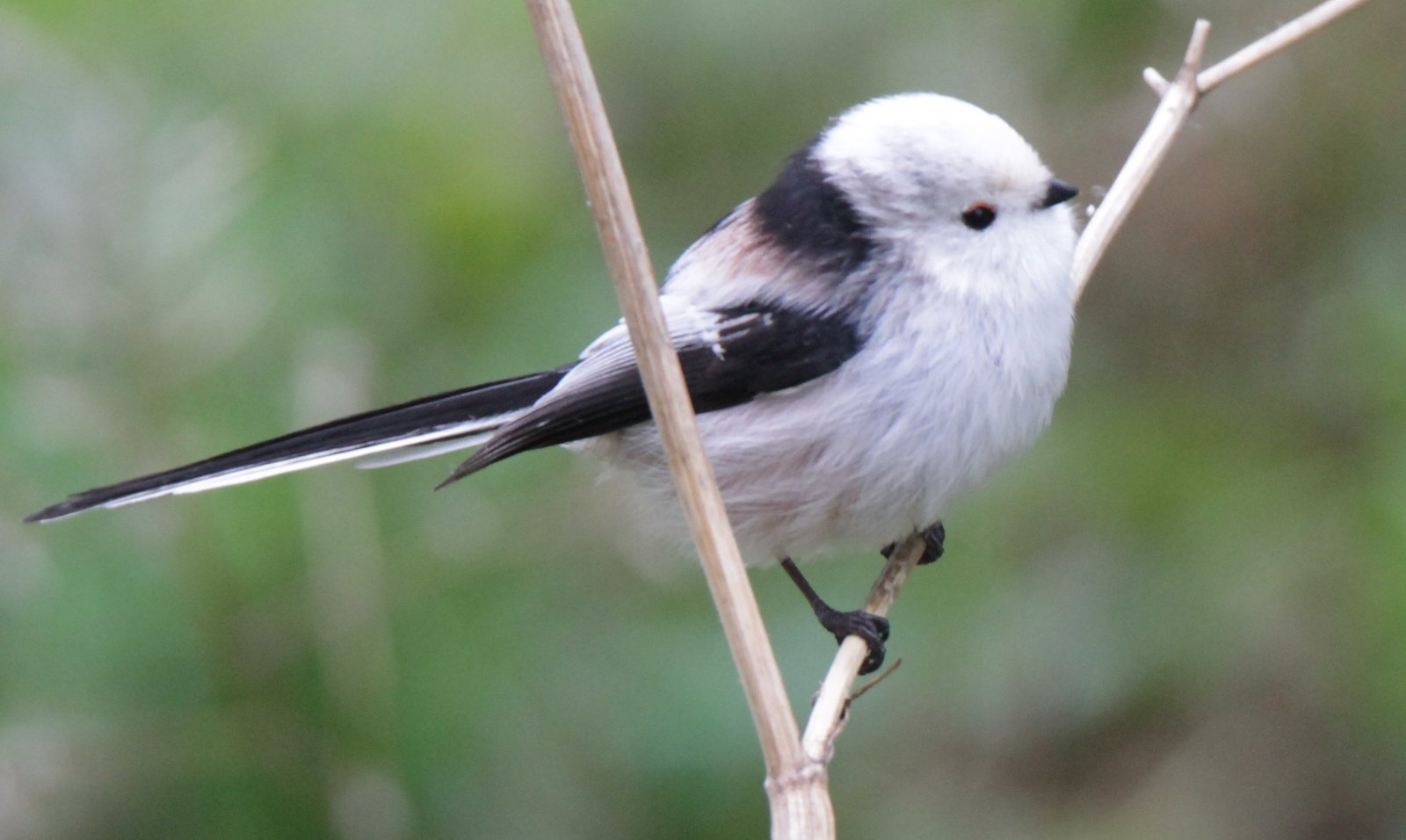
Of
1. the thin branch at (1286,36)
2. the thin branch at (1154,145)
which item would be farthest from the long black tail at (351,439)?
the thin branch at (1286,36)

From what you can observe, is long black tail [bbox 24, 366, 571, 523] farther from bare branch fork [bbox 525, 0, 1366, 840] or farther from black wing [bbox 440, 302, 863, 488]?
bare branch fork [bbox 525, 0, 1366, 840]

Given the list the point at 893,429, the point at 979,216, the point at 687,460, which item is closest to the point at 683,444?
the point at 687,460

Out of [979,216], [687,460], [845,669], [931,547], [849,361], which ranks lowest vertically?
[845,669]

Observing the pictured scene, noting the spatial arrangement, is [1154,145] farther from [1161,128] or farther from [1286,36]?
[1286,36]

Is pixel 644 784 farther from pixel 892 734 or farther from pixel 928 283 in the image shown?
pixel 928 283

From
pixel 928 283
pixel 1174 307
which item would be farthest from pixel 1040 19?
pixel 928 283

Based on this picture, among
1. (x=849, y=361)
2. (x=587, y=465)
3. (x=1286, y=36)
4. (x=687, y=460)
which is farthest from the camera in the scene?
(x=587, y=465)

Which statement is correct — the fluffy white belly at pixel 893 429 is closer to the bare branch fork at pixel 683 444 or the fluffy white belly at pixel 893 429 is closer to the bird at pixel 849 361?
the bird at pixel 849 361
